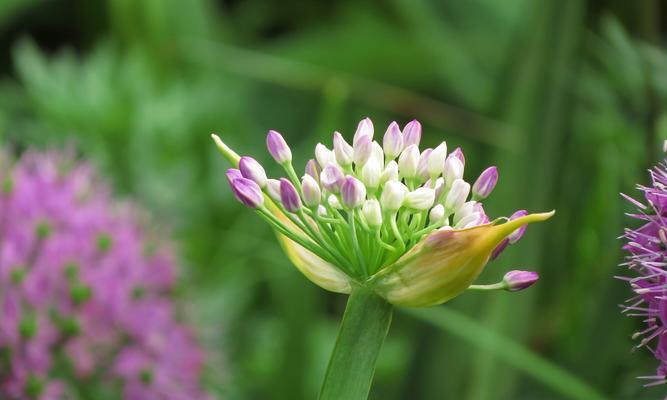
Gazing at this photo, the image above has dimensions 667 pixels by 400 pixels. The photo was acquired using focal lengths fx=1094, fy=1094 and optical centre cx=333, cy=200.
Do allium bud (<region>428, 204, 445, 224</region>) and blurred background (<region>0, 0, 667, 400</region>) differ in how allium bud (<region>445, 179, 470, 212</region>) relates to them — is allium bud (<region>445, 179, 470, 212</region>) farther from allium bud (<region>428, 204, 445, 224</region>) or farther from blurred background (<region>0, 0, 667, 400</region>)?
blurred background (<region>0, 0, 667, 400</region>)

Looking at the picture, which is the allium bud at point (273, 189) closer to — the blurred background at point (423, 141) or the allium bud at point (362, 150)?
the allium bud at point (362, 150)

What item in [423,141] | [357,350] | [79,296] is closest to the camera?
[357,350]

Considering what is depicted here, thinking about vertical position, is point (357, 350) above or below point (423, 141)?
below

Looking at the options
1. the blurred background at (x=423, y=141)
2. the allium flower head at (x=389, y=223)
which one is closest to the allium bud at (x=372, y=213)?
the allium flower head at (x=389, y=223)

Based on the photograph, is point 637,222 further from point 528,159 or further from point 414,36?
point 414,36

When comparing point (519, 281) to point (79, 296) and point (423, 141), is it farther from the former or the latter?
point (423, 141)

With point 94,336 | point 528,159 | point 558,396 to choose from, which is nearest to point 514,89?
point 528,159

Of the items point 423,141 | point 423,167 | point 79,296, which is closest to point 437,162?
point 423,167
